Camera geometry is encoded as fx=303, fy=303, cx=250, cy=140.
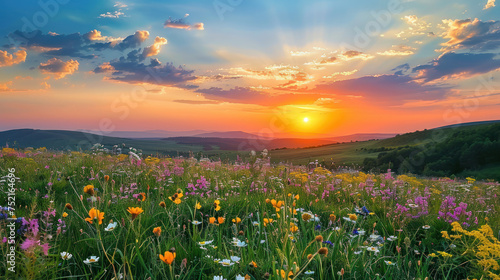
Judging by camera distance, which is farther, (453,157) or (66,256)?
(453,157)

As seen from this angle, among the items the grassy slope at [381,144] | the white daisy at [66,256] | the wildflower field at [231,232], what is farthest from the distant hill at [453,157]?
the white daisy at [66,256]

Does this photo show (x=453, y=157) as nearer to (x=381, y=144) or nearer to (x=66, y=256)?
(x=381, y=144)

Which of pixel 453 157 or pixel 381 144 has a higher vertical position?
pixel 381 144

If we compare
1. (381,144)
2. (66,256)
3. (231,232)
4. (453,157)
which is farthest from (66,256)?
(381,144)

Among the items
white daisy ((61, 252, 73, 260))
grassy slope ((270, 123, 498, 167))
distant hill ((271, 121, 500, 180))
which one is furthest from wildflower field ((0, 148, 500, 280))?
grassy slope ((270, 123, 498, 167))

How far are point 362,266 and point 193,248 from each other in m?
1.57

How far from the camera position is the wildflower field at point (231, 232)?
94.2 inches

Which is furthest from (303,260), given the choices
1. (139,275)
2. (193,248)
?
(139,275)

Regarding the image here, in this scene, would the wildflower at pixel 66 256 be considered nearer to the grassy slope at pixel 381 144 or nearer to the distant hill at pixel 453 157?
the distant hill at pixel 453 157

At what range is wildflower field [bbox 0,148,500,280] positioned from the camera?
239 centimetres

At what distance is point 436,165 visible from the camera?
69812 millimetres

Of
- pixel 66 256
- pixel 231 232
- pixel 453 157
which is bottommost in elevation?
pixel 453 157

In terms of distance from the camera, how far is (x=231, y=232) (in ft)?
12.9

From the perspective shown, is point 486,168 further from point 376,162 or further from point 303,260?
point 303,260
